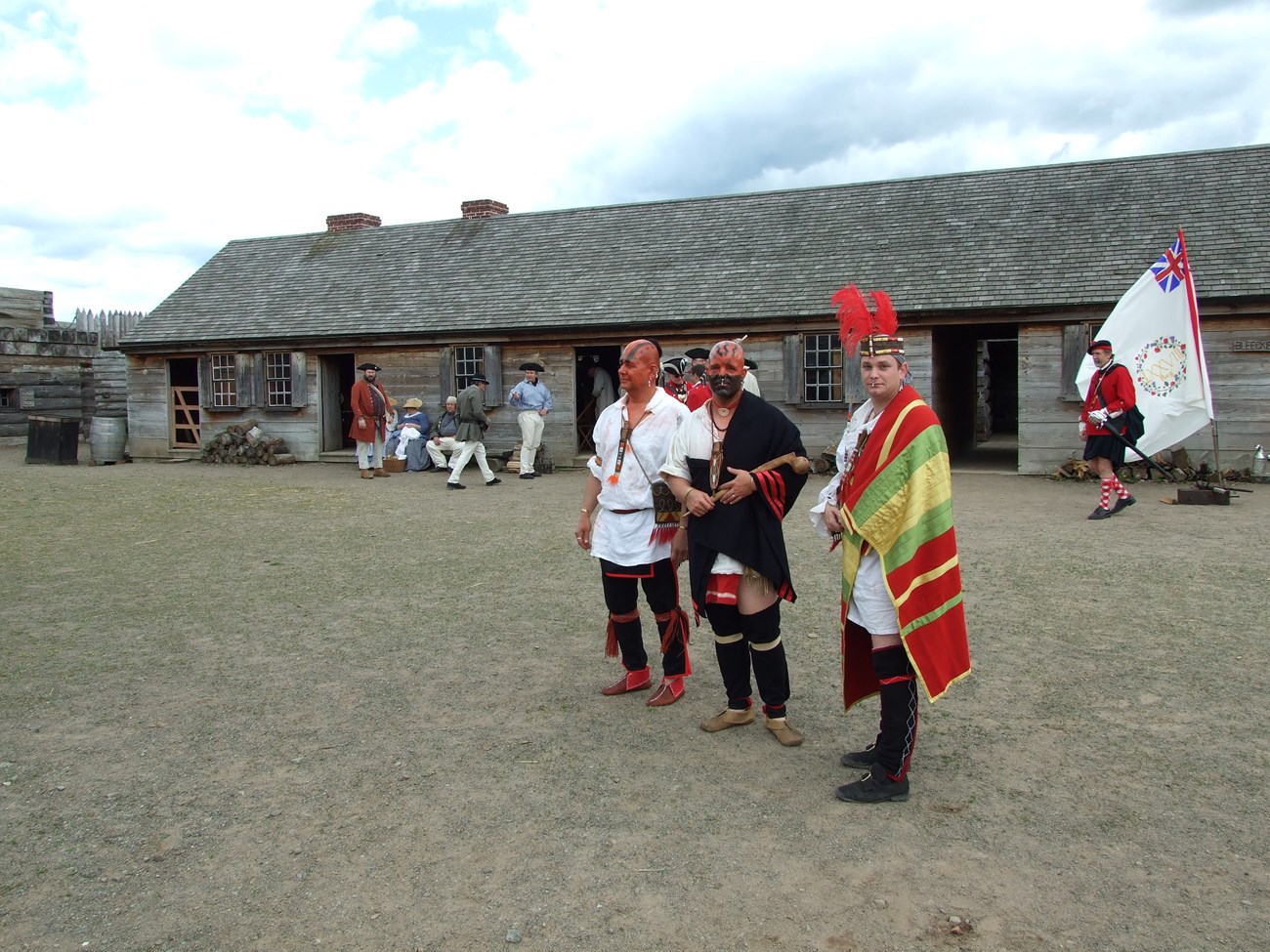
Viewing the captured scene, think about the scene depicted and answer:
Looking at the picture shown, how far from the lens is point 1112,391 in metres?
9.90

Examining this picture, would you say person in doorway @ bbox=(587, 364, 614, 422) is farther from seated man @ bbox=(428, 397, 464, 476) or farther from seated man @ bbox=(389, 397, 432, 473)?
seated man @ bbox=(389, 397, 432, 473)

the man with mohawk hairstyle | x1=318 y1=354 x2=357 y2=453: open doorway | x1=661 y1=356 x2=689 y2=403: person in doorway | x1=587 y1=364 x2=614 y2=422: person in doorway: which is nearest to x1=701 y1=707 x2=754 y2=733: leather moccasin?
the man with mohawk hairstyle

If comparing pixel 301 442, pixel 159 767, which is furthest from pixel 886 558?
pixel 301 442

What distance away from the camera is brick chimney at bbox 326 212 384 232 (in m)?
22.2

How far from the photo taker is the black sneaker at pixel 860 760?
12.9 ft

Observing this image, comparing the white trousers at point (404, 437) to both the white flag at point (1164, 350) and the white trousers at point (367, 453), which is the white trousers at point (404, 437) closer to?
the white trousers at point (367, 453)

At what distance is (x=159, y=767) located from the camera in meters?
4.02

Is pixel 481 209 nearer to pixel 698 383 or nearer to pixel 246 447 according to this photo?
pixel 246 447

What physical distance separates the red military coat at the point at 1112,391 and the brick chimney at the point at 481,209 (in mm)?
14137

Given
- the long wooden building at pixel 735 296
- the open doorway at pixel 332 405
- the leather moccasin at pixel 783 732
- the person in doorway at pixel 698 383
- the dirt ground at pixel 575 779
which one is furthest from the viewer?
the open doorway at pixel 332 405

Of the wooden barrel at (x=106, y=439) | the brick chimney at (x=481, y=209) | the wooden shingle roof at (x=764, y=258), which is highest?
the brick chimney at (x=481, y=209)

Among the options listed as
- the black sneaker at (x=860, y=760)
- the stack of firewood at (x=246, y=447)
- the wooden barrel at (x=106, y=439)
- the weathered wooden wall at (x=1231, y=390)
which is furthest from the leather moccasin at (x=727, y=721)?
the wooden barrel at (x=106, y=439)

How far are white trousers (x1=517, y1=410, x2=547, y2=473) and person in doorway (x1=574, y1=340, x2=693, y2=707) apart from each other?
1066cm

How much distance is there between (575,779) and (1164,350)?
914 cm
